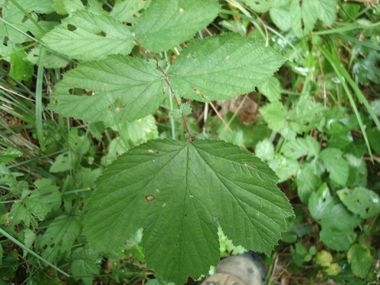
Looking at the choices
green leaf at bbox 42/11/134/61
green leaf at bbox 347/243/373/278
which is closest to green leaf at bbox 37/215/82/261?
green leaf at bbox 42/11/134/61

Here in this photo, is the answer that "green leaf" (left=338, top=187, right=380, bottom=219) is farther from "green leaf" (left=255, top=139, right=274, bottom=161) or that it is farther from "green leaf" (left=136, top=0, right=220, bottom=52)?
"green leaf" (left=136, top=0, right=220, bottom=52)

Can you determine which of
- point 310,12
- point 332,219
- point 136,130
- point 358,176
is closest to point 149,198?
point 136,130

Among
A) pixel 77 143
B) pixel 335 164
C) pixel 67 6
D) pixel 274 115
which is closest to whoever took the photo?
pixel 67 6

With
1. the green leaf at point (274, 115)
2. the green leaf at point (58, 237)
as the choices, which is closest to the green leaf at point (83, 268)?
the green leaf at point (58, 237)

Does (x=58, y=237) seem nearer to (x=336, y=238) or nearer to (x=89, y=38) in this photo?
(x=89, y=38)

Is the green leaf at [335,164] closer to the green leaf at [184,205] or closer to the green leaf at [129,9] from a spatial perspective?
the green leaf at [184,205]

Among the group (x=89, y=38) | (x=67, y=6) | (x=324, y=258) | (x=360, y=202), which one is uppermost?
(x=67, y=6)

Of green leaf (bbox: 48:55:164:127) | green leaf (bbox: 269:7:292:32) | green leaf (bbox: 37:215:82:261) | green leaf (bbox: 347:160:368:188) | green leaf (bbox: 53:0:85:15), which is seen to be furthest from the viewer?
green leaf (bbox: 347:160:368:188)
